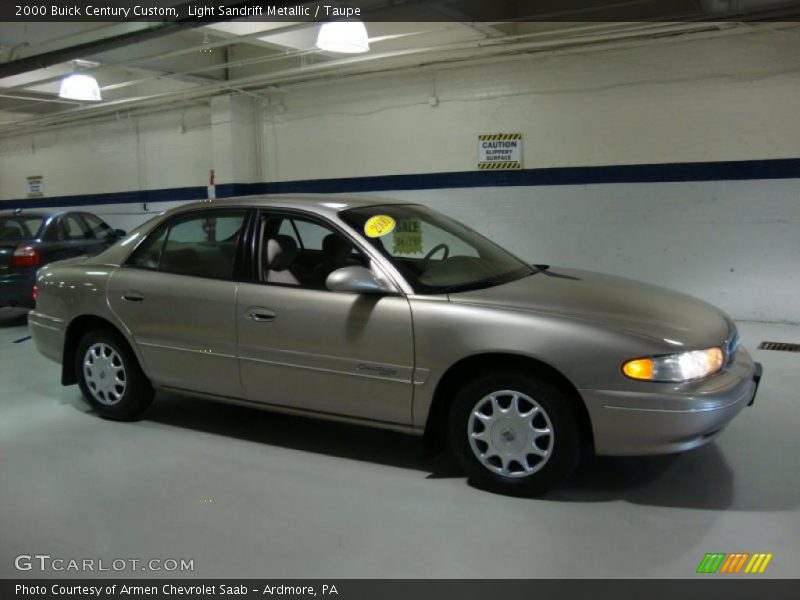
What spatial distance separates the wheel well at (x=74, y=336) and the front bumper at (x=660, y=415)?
9.85 ft

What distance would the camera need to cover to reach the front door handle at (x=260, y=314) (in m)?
3.45

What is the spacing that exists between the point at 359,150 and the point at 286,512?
6448 mm

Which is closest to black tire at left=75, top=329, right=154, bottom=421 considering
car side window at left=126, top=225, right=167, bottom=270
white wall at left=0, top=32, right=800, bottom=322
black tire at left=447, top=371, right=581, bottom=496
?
car side window at left=126, top=225, right=167, bottom=270

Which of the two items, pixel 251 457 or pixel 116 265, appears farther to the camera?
pixel 116 265

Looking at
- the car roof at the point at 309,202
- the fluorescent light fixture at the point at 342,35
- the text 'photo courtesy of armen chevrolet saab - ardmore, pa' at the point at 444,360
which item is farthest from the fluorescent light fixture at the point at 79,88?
the car roof at the point at 309,202

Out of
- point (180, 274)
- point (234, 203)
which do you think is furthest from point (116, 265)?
→ point (234, 203)

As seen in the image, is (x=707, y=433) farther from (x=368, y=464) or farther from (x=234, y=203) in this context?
(x=234, y=203)

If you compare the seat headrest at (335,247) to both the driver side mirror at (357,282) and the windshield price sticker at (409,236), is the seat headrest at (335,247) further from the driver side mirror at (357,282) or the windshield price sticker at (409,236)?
the driver side mirror at (357,282)

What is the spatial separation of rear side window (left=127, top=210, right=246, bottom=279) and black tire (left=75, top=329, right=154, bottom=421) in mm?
516

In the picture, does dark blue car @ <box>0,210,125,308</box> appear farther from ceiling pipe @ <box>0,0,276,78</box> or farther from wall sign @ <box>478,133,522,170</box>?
wall sign @ <box>478,133,522,170</box>

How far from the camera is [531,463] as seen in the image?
9.81 ft

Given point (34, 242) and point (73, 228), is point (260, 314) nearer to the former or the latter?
point (34, 242)

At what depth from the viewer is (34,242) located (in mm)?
7188

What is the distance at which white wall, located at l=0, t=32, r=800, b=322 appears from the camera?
6492 mm
